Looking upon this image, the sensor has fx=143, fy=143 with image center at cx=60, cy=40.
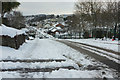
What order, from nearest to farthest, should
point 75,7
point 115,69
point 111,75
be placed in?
point 111,75 < point 115,69 < point 75,7

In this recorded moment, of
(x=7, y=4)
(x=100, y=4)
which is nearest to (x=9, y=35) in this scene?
(x=7, y=4)

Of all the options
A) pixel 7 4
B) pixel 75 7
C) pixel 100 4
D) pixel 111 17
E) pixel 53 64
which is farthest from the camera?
pixel 75 7

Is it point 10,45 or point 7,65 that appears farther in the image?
point 10,45

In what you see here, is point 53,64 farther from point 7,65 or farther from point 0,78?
point 0,78

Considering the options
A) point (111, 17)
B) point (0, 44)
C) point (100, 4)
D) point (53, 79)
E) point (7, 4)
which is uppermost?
point (100, 4)

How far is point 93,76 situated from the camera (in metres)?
6.34

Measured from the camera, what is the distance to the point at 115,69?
24.3ft

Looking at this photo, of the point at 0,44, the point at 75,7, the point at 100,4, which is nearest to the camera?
the point at 0,44

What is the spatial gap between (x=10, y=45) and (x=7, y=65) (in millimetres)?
5746

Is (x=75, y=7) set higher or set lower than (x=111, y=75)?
higher

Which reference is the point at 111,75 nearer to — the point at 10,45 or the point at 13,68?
the point at 13,68

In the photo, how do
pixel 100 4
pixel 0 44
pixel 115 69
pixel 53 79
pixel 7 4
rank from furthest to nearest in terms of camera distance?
pixel 100 4, pixel 7 4, pixel 0 44, pixel 115 69, pixel 53 79

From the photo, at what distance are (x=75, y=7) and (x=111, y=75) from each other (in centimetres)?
4136

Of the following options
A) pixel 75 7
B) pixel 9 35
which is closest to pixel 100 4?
pixel 75 7
